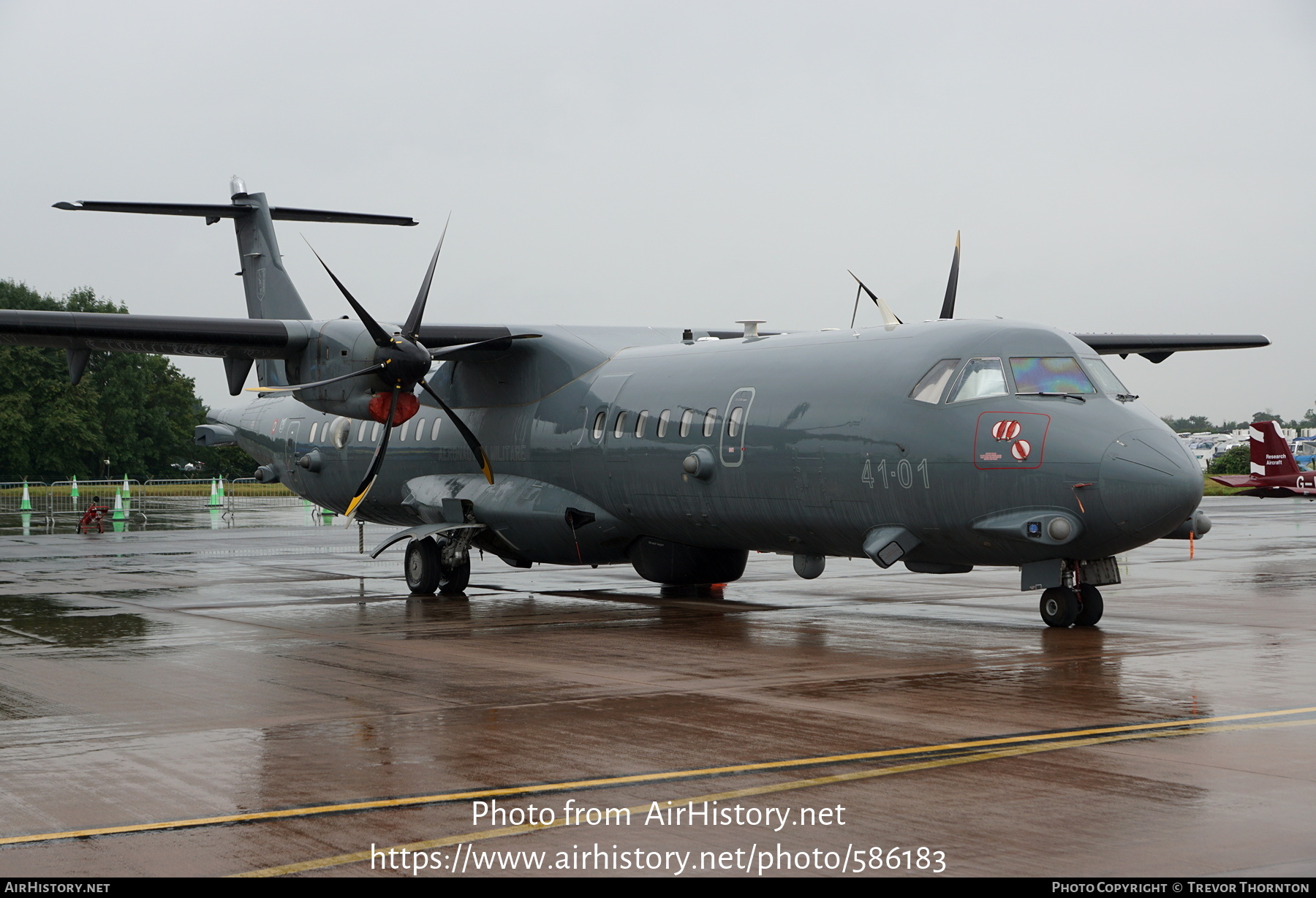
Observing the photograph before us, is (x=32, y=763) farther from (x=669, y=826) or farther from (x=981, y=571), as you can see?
(x=981, y=571)

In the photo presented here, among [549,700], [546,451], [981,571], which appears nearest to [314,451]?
[546,451]

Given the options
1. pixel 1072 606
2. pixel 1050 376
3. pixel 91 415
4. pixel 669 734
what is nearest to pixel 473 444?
pixel 1050 376

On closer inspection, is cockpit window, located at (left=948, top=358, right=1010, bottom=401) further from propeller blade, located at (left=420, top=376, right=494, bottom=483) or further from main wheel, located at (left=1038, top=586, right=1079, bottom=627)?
propeller blade, located at (left=420, top=376, right=494, bottom=483)

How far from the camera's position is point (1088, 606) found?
43.6ft

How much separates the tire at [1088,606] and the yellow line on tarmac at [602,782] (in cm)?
469

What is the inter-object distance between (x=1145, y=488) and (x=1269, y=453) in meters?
32.2

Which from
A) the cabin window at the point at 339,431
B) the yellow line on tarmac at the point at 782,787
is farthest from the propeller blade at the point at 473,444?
the yellow line on tarmac at the point at 782,787

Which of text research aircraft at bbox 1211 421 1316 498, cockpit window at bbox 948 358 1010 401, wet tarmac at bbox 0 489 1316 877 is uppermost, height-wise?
cockpit window at bbox 948 358 1010 401

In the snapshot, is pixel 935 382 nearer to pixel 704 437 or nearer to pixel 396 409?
pixel 704 437

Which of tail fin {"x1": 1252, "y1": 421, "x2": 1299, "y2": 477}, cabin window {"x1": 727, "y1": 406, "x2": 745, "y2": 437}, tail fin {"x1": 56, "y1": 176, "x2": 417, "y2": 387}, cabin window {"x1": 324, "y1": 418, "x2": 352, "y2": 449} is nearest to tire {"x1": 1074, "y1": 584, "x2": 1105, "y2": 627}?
cabin window {"x1": 727, "y1": 406, "x2": 745, "y2": 437}

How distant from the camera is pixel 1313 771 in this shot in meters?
6.83

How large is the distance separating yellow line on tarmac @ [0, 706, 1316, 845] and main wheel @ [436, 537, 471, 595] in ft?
37.8

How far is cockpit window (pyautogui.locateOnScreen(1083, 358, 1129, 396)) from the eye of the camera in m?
12.8

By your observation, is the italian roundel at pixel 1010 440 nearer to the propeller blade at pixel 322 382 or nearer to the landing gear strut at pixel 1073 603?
the landing gear strut at pixel 1073 603
